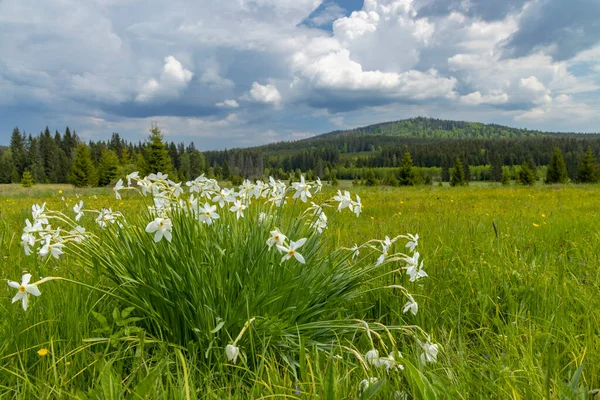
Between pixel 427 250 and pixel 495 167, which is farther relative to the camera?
pixel 495 167

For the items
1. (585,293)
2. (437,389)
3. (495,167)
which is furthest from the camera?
(495,167)

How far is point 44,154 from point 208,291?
389 ft

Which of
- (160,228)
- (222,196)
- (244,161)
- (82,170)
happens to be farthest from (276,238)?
(244,161)

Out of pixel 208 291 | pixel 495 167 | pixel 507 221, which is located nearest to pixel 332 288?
pixel 208 291

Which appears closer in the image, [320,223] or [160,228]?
[160,228]

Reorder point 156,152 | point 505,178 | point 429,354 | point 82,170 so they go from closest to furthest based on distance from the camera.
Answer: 1. point 429,354
2. point 156,152
3. point 505,178
4. point 82,170

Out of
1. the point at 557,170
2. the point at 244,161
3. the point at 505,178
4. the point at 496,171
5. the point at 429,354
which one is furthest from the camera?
the point at 244,161

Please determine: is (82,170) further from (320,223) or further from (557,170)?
(557,170)

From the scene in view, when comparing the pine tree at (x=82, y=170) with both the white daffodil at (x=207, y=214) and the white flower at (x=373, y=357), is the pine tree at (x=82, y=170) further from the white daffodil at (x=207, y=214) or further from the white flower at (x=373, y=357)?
the white flower at (x=373, y=357)

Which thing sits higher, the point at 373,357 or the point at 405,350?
the point at 373,357

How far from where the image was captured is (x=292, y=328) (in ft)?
6.49

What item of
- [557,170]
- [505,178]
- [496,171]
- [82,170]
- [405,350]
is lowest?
[505,178]

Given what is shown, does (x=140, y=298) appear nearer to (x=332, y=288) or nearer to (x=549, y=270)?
(x=332, y=288)

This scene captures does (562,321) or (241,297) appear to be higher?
(241,297)
